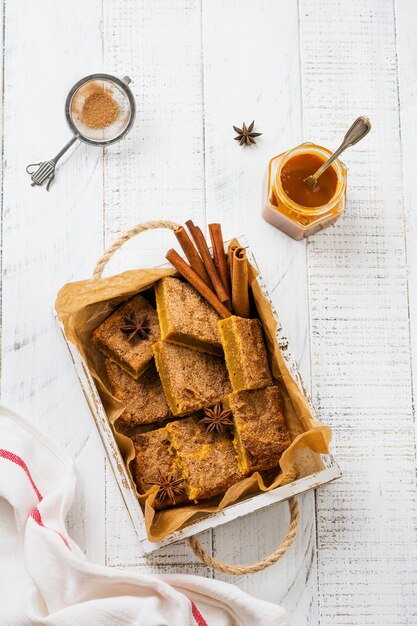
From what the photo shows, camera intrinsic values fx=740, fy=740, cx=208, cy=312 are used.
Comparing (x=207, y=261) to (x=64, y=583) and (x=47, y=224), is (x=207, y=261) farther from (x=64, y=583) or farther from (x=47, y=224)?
(x=64, y=583)

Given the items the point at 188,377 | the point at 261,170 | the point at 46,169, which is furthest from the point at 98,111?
the point at 188,377

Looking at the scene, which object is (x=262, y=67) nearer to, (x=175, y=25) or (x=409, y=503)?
(x=175, y=25)

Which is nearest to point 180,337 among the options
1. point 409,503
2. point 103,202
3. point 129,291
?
point 129,291

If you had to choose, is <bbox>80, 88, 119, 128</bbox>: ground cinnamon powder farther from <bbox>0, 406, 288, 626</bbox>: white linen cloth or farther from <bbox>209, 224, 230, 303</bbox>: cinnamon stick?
<bbox>0, 406, 288, 626</bbox>: white linen cloth

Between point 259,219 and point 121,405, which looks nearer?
point 121,405

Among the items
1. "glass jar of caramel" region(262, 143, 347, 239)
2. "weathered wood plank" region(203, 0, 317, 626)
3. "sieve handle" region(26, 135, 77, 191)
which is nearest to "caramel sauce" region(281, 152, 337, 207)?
"glass jar of caramel" region(262, 143, 347, 239)

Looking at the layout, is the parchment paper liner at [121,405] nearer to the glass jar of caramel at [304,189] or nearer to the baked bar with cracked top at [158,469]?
the baked bar with cracked top at [158,469]
